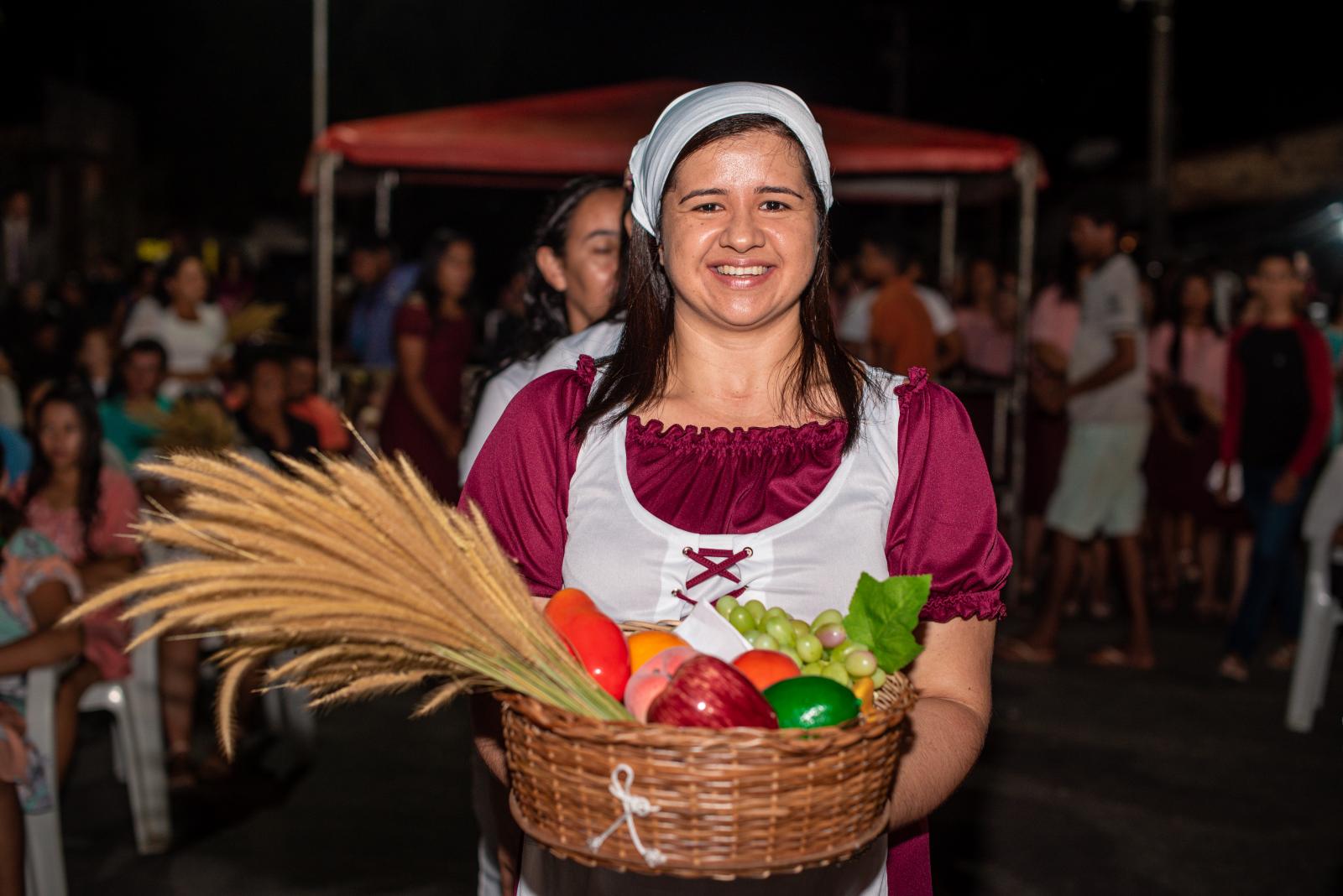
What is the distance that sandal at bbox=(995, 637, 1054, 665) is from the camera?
7.30 metres

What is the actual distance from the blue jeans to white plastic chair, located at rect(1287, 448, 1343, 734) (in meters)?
0.71

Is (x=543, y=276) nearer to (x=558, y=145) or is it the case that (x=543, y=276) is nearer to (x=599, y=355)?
(x=599, y=355)

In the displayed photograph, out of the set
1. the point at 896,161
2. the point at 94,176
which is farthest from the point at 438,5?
the point at 896,161

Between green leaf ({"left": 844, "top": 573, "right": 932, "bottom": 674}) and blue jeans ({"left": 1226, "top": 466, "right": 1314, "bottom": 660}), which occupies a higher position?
green leaf ({"left": 844, "top": 573, "right": 932, "bottom": 674})

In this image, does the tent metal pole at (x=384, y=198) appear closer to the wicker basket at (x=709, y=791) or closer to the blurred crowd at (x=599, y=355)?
the blurred crowd at (x=599, y=355)

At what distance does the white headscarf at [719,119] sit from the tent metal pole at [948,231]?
8.34 metres

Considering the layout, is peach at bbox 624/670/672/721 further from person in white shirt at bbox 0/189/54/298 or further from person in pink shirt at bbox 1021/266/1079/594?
person in white shirt at bbox 0/189/54/298

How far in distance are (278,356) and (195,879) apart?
2.47m

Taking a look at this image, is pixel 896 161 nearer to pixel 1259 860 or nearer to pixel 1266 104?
pixel 1259 860

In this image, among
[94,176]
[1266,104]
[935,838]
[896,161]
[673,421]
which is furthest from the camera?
[94,176]

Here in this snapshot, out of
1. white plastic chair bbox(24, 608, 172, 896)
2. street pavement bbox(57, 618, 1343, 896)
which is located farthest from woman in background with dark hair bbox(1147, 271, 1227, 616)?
white plastic chair bbox(24, 608, 172, 896)

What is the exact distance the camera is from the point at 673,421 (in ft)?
6.98

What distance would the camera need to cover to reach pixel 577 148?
824 centimetres

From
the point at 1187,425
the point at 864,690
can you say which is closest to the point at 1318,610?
the point at 1187,425
